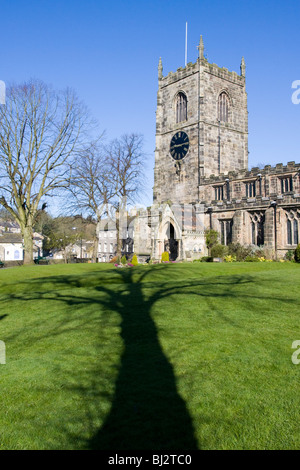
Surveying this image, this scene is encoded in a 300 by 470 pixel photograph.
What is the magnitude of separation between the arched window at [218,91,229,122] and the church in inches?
5.3

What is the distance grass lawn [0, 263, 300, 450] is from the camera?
159 inches

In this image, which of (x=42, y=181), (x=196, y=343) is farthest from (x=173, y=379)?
(x=42, y=181)

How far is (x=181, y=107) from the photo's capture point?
47.3 metres

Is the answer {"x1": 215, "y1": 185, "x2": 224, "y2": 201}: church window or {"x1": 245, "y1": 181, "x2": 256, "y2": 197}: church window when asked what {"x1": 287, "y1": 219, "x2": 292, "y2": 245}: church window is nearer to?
{"x1": 245, "y1": 181, "x2": 256, "y2": 197}: church window

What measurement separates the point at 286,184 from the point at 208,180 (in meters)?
10.1

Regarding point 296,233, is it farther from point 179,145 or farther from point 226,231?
point 179,145

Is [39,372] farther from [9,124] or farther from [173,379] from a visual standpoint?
[9,124]

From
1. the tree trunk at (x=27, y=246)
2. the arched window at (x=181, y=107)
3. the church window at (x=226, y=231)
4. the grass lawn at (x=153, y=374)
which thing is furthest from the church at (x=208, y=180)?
the grass lawn at (x=153, y=374)

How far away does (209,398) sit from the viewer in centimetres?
473

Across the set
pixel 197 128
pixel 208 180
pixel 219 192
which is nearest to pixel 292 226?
pixel 219 192

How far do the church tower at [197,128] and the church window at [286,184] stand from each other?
35.4 ft

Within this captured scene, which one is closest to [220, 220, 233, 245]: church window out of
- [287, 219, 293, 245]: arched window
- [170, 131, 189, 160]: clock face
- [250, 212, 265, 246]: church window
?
[250, 212, 265, 246]: church window

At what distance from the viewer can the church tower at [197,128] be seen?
44.1 metres

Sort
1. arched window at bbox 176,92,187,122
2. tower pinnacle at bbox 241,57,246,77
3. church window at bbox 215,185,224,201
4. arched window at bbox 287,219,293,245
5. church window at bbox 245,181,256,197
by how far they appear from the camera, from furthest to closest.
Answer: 1. tower pinnacle at bbox 241,57,246,77
2. arched window at bbox 176,92,187,122
3. church window at bbox 215,185,224,201
4. church window at bbox 245,181,256,197
5. arched window at bbox 287,219,293,245
